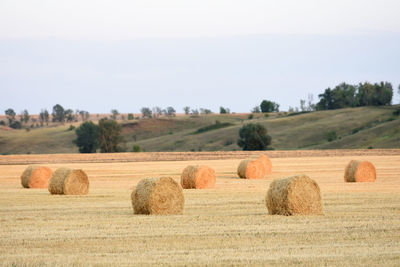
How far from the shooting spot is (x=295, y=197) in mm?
17141

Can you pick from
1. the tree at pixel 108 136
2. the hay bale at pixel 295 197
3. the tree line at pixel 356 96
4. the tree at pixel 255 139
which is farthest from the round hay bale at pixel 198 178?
the tree line at pixel 356 96

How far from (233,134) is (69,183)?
93383 mm

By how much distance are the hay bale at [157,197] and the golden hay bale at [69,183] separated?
8039mm

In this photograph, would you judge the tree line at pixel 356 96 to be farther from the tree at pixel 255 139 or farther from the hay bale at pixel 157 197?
the hay bale at pixel 157 197

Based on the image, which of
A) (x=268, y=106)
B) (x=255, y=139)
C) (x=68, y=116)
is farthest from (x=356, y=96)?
(x=68, y=116)

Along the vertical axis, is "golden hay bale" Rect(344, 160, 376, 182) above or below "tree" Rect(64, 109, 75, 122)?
below

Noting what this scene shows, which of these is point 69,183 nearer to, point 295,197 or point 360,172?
Answer: point 295,197

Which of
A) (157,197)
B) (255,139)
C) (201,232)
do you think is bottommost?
(201,232)

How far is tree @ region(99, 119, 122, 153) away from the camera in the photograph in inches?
3930

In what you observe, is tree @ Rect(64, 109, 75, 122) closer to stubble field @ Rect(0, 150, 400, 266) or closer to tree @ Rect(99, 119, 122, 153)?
tree @ Rect(99, 119, 122, 153)

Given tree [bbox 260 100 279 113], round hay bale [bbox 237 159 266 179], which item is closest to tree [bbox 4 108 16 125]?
tree [bbox 260 100 279 113]

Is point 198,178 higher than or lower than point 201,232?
higher

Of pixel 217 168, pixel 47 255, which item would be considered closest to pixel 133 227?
pixel 47 255

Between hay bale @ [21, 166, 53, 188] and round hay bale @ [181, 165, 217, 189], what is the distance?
634cm
